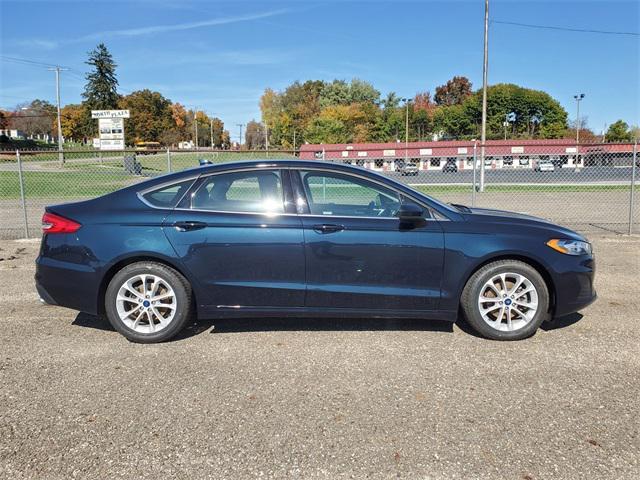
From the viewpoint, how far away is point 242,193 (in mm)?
4266

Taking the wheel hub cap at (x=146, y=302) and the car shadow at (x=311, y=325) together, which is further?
the car shadow at (x=311, y=325)

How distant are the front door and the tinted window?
0.34 meters

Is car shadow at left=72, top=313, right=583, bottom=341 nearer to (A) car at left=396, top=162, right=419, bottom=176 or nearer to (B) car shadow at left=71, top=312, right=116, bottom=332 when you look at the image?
(B) car shadow at left=71, top=312, right=116, bottom=332

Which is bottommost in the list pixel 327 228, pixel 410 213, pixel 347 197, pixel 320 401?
pixel 320 401

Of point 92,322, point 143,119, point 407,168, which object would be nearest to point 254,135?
point 143,119

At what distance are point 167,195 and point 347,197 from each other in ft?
4.99

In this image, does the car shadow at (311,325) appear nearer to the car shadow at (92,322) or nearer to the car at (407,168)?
the car shadow at (92,322)

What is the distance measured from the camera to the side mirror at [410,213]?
4051 mm

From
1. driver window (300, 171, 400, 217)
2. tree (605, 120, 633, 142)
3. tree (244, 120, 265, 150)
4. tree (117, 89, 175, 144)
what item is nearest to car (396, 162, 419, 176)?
driver window (300, 171, 400, 217)

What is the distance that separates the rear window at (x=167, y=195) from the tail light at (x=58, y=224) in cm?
61

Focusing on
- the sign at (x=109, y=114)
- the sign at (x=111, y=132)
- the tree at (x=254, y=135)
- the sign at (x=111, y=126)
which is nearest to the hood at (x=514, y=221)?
the sign at (x=111, y=126)

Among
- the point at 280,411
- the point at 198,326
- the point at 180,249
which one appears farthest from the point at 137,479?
the point at 198,326

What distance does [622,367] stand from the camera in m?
3.72

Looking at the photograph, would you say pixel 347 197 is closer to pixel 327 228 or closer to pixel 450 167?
pixel 327 228
